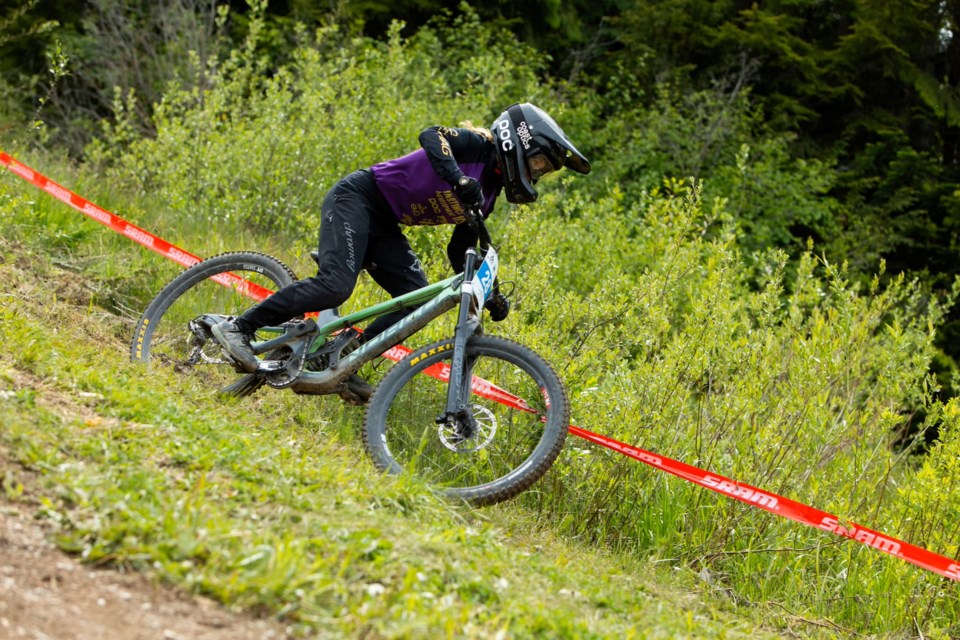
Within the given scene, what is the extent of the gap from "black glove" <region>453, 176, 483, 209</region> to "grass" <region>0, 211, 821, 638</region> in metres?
1.48

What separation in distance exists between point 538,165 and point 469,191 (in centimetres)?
56

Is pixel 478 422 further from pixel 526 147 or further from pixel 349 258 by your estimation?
pixel 526 147

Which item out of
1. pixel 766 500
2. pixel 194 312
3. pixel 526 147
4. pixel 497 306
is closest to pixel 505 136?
pixel 526 147

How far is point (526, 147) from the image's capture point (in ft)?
18.3

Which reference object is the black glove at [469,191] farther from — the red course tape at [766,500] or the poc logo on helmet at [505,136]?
the red course tape at [766,500]

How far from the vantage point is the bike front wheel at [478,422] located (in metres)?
5.12

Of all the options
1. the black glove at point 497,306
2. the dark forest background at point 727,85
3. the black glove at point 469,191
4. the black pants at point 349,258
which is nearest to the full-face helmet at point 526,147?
the black glove at point 469,191

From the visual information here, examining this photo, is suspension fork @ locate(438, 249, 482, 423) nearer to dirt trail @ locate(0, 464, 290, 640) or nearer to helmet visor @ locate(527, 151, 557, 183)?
helmet visor @ locate(527, 151, 557, 183)

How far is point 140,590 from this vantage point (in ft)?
11.2

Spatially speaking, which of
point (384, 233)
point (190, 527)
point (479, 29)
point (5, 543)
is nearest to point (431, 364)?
point (384, 233)

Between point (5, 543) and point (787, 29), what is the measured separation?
16.6 meters

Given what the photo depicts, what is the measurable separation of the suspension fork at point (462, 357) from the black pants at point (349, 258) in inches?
26.0

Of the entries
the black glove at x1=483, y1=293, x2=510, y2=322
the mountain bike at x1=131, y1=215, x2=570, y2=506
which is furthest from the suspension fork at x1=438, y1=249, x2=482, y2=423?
the black glove at x1=483, y1=293, x2=510, y2=322

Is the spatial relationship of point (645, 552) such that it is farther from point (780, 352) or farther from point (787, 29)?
point (787, 29)
